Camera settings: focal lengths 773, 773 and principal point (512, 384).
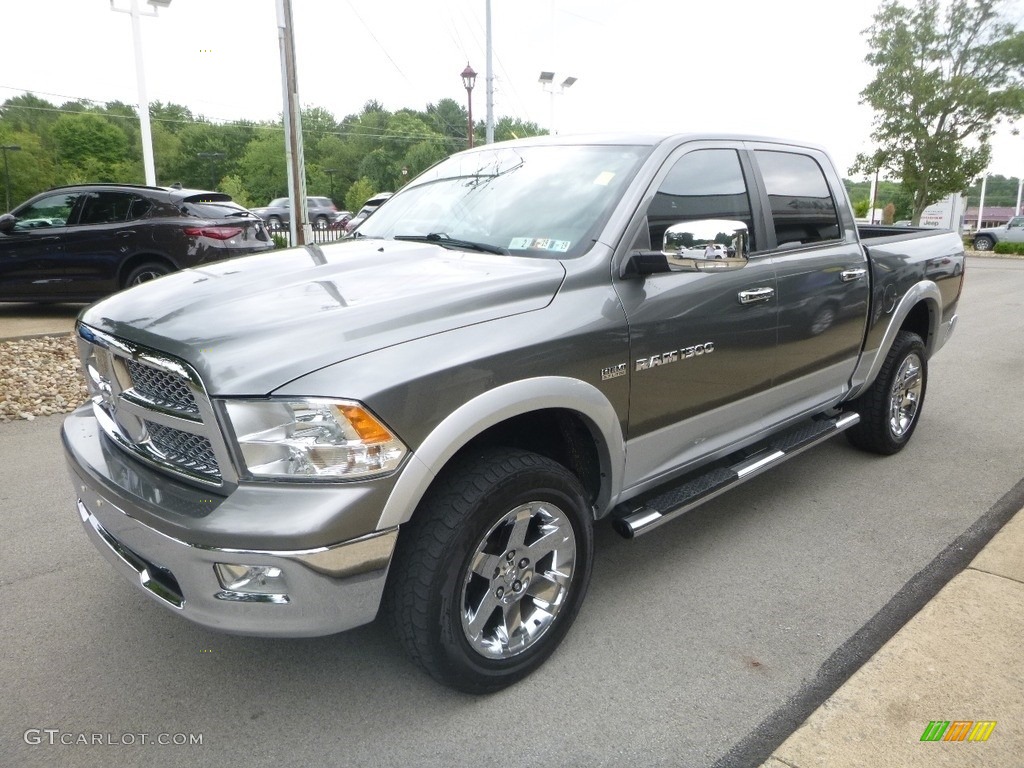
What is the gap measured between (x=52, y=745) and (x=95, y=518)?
0.70 meters

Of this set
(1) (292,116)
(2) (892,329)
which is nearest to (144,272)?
(1) (292,116)

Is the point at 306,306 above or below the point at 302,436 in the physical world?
above

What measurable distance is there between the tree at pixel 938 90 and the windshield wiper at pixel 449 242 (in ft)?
96.9

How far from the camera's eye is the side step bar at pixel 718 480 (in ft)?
9.78

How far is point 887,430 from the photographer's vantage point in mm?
→ 4809

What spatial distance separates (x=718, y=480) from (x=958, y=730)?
1.26 meters

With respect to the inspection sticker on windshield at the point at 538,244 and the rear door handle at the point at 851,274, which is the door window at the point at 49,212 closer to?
the inspection sticker on windshield at the point at 538,244

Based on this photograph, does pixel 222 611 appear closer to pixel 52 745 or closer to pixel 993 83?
pixel 52 745

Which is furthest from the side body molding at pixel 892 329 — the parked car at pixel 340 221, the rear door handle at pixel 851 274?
the parked car at pixel 340 221

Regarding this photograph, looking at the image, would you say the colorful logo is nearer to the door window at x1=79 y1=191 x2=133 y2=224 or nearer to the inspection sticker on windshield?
the inspection sticker on windshield

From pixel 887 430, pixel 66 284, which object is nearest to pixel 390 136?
pixel 66 284

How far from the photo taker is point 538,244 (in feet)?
9.79

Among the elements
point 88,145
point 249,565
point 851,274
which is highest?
point 88,145

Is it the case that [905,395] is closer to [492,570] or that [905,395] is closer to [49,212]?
[492,570]
